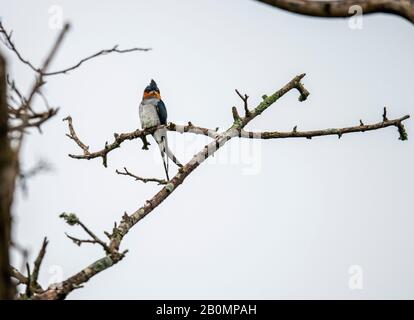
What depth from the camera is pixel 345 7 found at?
211cm

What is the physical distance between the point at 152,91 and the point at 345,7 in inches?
339

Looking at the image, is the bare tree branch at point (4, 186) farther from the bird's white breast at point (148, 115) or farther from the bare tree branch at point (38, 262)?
the bird's white breast at point (148, 115)

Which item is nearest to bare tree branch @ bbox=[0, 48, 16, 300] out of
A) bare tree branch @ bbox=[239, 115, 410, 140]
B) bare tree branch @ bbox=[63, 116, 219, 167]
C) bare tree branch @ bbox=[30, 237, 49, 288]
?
bare tree branch @ bbox=[30, 237, 49, 288]

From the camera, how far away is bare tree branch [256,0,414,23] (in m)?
2.04

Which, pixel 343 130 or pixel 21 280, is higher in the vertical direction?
pixel 343 130

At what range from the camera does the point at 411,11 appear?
6.65 feet

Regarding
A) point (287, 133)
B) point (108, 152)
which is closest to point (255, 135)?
point (287, 133)

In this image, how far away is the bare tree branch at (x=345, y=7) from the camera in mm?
2043

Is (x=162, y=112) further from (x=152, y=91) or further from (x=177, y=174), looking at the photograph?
(x=177, y=174)

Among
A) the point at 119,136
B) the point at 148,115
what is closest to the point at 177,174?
the point at 119,136
